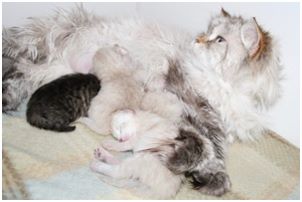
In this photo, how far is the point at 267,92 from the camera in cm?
235

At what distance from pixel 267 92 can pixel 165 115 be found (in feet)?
1.89

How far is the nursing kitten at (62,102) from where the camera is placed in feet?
6.96

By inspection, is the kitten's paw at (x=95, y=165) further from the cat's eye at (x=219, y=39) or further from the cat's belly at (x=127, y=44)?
the cat's eye at (x=219, y=39)

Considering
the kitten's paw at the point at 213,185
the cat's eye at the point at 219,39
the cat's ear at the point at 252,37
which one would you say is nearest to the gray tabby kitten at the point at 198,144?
the kitten's paw at the point at 213,185

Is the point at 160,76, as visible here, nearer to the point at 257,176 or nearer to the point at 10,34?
the point at 257,176

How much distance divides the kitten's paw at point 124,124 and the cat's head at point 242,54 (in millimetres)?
526

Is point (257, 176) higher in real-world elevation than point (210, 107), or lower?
lower

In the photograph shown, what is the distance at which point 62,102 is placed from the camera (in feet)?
7.08

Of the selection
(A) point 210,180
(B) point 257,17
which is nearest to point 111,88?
(A) point 210,180

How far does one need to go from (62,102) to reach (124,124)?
33 centimetres

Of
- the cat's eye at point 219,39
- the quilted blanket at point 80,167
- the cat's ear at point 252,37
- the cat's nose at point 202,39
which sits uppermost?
the cat's ear at point 252,37

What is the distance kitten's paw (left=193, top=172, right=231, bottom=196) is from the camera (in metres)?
2.04

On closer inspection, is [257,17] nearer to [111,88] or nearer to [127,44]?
[127,44]

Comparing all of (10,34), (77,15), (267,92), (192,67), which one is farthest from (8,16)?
(267,92)
